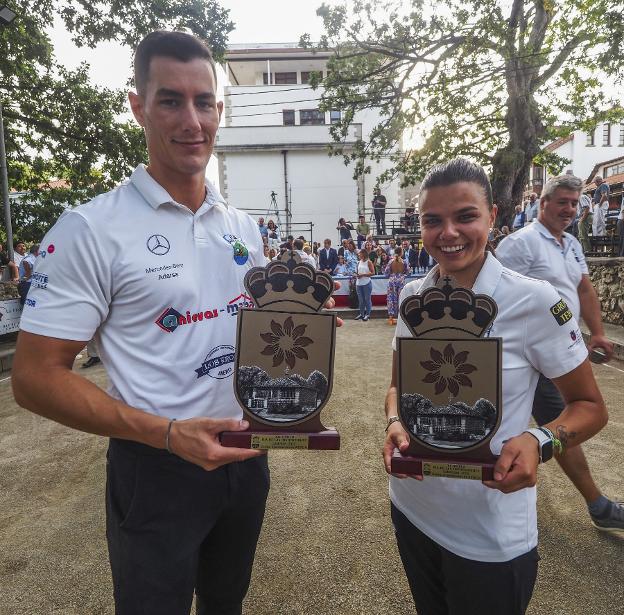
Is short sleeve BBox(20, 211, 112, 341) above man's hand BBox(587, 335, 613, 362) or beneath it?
above

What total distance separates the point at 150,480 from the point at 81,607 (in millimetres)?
1477

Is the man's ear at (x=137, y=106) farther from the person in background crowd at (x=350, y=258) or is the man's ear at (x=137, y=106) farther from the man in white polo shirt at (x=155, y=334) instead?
the person in background crowd at (x=350, y=258)

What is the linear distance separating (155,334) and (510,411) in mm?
1001

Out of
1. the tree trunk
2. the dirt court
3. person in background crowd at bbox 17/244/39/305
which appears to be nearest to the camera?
the dirt court

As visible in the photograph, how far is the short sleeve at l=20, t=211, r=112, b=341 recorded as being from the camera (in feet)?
3.69

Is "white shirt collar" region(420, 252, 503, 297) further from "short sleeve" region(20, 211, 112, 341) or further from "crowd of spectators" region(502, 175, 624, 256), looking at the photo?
"crowd of spectators" region(502, 175, 624, 256)

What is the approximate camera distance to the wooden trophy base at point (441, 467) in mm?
1153

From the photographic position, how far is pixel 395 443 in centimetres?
132

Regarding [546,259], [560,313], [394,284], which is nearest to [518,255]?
[546,259]

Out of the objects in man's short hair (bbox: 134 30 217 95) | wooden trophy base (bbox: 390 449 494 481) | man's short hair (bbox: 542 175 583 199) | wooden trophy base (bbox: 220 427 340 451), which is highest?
man's short hair (bbox: 134 30 217 95)

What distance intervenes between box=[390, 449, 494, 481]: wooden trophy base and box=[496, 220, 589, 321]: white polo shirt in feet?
6.26

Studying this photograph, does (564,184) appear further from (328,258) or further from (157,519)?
(328,258)

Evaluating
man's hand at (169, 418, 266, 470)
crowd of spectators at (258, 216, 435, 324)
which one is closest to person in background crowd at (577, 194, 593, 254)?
crowd of spectators at (258, 216, 435, 324)

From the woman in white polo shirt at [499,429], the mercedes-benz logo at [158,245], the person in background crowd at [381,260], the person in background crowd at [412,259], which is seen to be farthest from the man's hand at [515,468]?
the person in background crowd at [412,259]
